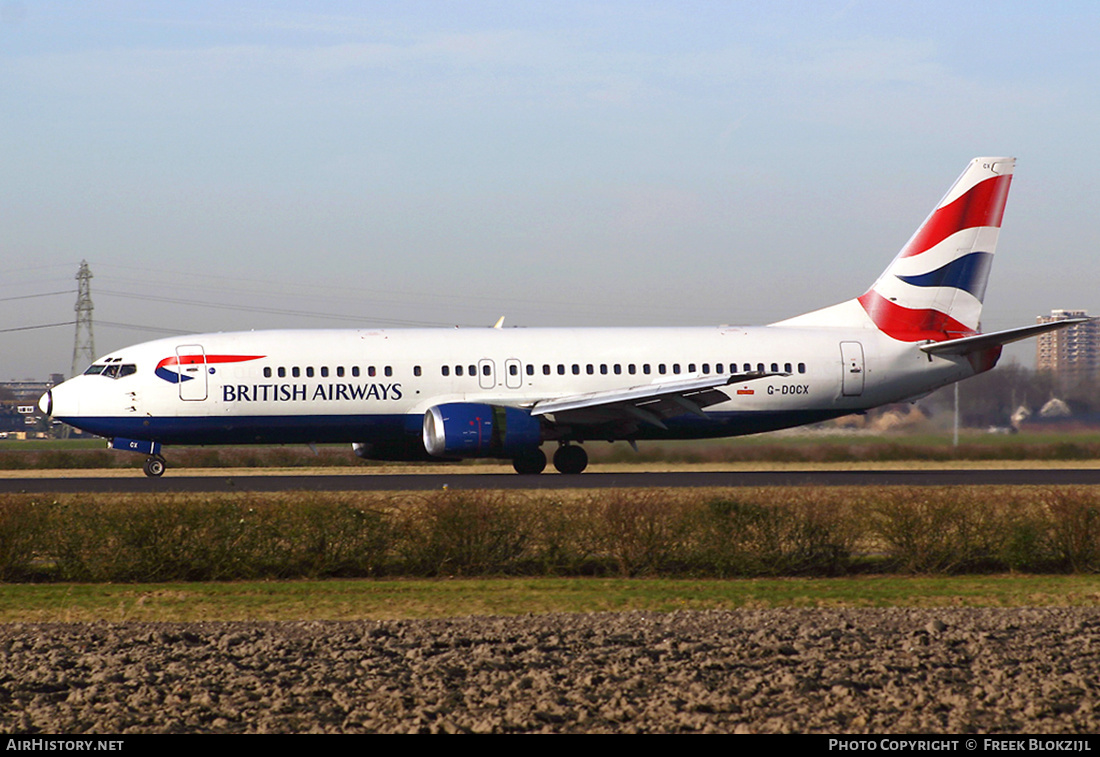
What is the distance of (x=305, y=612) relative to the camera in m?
13.3

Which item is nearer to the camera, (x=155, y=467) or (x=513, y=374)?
(x=155, y=467)

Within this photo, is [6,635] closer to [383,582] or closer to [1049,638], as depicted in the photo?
[383,582]

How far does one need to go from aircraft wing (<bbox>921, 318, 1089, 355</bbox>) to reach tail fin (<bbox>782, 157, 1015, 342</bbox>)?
791 mm

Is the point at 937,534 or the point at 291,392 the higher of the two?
the point at 291,392

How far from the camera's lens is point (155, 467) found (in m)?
30.6

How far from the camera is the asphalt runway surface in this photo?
25.2 m

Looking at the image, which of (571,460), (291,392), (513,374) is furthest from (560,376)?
(291,392)

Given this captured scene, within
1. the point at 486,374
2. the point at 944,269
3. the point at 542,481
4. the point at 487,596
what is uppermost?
the point at 944,269

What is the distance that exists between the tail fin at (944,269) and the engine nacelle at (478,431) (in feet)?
31.7

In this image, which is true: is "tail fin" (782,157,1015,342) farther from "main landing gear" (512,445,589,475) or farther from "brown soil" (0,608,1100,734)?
"brown soil" (0,608,1100,734)

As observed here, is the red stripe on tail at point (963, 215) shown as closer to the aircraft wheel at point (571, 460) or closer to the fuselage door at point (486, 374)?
the aircraft wheel at point (571, 460)

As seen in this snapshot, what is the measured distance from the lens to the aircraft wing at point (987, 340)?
28.5 m

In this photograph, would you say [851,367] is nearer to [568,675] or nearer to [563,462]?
[563,462]

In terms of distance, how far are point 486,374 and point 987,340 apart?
1268 cm
